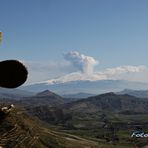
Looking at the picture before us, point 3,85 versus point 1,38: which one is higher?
point 1,38

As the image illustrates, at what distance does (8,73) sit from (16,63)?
0.67 feet

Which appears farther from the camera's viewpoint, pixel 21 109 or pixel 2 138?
pixel 21 109

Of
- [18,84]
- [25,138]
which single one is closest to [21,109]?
[25,138]

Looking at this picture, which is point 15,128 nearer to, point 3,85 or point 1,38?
point 3,85

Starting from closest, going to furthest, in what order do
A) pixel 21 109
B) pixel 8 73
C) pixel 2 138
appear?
pixel 8 73, pixel 2 138, pixel 21 109

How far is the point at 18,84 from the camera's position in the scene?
6.37 m

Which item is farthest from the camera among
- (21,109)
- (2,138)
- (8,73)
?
(21,109)

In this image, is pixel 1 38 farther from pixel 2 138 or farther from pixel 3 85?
pixel 2 138

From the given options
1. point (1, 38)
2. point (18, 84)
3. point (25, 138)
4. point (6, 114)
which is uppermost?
point (1, 38)

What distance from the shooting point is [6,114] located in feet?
21.6

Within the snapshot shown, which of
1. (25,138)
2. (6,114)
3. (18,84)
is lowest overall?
(25,138)

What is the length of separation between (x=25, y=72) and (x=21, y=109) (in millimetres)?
1398

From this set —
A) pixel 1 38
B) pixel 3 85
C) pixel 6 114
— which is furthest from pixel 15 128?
pixel 1 38

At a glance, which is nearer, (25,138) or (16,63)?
(16,63)
